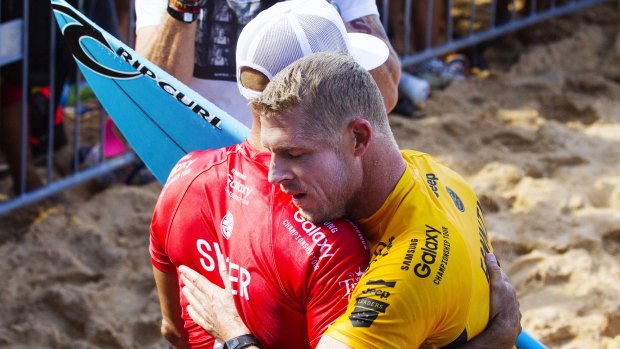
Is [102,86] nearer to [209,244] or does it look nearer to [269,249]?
[209,244]

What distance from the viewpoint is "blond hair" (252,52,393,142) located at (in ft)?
7.49

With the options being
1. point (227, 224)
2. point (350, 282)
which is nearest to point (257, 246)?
point (227, 224)

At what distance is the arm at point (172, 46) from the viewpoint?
3359mm

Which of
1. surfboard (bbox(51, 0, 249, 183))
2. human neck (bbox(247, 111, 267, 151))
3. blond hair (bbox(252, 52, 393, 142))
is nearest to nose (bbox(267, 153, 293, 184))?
blond hair (bbox(252, 52, 393, 142))

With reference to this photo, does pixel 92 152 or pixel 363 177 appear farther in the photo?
pixel 92 152

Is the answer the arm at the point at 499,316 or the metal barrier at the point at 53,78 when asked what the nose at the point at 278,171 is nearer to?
the arm at the point at 499,316

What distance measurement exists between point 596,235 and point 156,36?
2.63m

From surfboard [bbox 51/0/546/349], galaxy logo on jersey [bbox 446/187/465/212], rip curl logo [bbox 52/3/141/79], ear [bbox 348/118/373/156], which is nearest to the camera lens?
ear [bbox 348/118/373/156]

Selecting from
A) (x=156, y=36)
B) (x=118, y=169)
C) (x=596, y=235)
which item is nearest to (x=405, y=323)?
(x=156, y=36)

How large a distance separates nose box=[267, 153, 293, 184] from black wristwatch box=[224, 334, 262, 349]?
41 cm

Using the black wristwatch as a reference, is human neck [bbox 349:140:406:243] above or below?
above

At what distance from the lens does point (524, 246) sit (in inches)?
194

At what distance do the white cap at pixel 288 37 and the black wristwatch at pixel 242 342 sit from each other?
0.63 m

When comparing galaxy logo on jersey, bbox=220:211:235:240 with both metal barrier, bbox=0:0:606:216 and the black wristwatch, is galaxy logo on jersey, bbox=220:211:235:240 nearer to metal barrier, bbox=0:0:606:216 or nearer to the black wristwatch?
the black wristwatch
